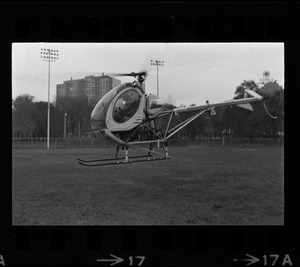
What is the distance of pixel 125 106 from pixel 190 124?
3.83 ft

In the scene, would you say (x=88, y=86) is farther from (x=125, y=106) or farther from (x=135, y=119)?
(x=135, y=119)

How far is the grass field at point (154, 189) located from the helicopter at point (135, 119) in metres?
0.17

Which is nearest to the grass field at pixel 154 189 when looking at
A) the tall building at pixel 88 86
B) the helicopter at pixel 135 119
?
the helicopter at pixel 135 119

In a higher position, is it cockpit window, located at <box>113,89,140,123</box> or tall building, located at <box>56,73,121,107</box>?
tall building, located at <box>56,73,121,107</box>

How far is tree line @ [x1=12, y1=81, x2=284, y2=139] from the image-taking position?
365 cm

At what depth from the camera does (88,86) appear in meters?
3.87

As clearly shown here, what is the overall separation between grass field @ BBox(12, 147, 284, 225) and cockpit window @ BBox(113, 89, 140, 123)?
1.94 ft

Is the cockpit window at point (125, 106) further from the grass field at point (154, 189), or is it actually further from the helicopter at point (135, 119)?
the grass field at point (154, 189)

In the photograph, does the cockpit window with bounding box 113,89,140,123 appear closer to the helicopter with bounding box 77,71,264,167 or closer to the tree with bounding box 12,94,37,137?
the helicopter with bounding box 77,71,264,167
